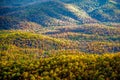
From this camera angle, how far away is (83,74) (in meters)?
175

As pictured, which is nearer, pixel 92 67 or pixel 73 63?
pixel 92 67

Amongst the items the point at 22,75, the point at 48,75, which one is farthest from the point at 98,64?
the point at 22,75

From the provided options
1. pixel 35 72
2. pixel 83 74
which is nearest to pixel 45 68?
pixel 35 72

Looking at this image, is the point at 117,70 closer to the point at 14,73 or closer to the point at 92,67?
the point at 92,67

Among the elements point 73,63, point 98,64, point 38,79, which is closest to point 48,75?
point 38,79

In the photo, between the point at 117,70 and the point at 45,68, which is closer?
the point at 117,70

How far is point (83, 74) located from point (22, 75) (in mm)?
41416

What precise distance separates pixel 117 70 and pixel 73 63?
34.3m

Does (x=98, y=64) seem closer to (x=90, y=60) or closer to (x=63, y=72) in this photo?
(x=90, y=60)

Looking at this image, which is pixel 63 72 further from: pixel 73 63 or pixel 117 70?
pixel 117 70

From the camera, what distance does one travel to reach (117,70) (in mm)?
173750

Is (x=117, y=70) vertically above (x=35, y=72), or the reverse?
(x=117, y=70)

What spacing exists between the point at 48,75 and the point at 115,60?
4482 centimetres

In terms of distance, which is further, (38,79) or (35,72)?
(35,72)
